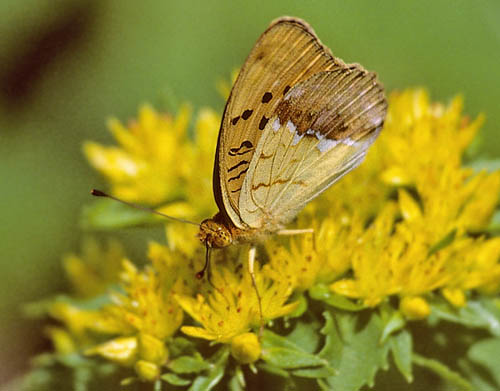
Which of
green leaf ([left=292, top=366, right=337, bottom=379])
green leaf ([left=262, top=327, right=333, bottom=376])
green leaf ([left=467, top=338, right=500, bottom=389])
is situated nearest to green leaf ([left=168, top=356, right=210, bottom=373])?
green leaf ([left=262, top=327, right=333, bottom=376])

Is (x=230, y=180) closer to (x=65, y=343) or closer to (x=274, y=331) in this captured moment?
(x=274, y=331)

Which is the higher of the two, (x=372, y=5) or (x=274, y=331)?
(x=372, y=5)

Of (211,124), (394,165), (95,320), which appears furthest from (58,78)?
(394,165)

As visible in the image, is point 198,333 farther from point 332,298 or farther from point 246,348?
point 332,298

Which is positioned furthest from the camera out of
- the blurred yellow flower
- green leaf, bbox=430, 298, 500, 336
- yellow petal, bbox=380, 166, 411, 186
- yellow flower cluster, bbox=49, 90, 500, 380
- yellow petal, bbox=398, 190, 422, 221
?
the blurred yellow flower

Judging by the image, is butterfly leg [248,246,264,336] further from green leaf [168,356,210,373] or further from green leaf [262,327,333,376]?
green leaf [168,356,210,373]


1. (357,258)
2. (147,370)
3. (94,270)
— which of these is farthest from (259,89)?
(94,270)
